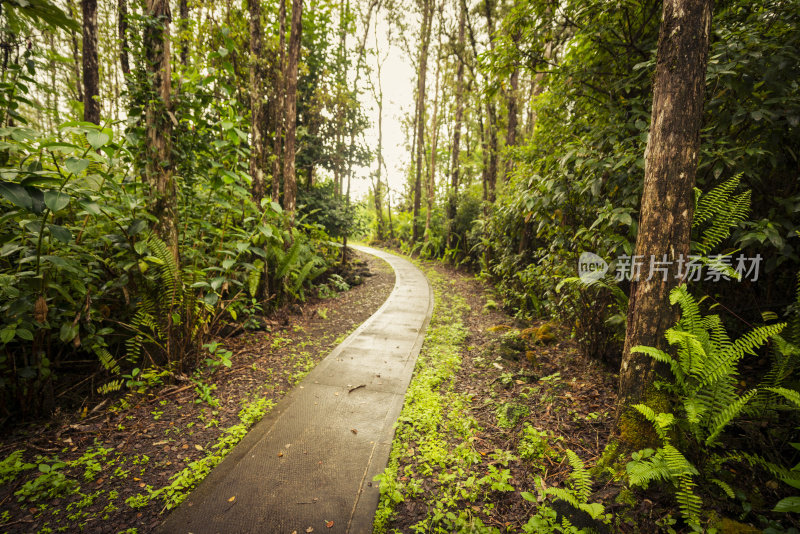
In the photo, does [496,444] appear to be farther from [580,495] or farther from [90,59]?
[90,59]

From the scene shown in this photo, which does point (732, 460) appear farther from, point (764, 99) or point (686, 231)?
point (764, 99)

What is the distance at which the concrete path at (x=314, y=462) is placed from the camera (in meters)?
2.06

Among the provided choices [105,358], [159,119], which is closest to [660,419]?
[105,358]

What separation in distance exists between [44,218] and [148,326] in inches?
56.7

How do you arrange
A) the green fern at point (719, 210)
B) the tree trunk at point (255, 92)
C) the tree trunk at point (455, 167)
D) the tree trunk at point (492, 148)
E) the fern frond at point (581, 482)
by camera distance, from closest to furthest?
1. the fern frond at point (581, 482)
2. the green fern at point (719, 210)
3. the tree trunk at point (255, 92)
4. the tree trunk at point (492, 148)
5. the tree trunk at point (455, 167)

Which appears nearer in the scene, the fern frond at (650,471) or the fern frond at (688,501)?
the fern frond at (688,501)

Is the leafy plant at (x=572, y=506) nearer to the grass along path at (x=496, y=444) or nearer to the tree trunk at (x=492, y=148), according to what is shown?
the grass along path at (x=496, y=444)

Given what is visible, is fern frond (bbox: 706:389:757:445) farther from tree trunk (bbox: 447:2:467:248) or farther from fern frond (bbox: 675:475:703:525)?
tree trunk (bbox: 447:2:467:248)

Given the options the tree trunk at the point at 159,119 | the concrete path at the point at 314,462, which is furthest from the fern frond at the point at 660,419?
the tree trunk at the point at 159,119

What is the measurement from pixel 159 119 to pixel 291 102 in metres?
3.75

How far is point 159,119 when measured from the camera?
10.6ft

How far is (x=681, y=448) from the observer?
218 cm

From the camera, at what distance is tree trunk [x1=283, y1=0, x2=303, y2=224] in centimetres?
620

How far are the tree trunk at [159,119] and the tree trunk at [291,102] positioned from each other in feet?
9.62
